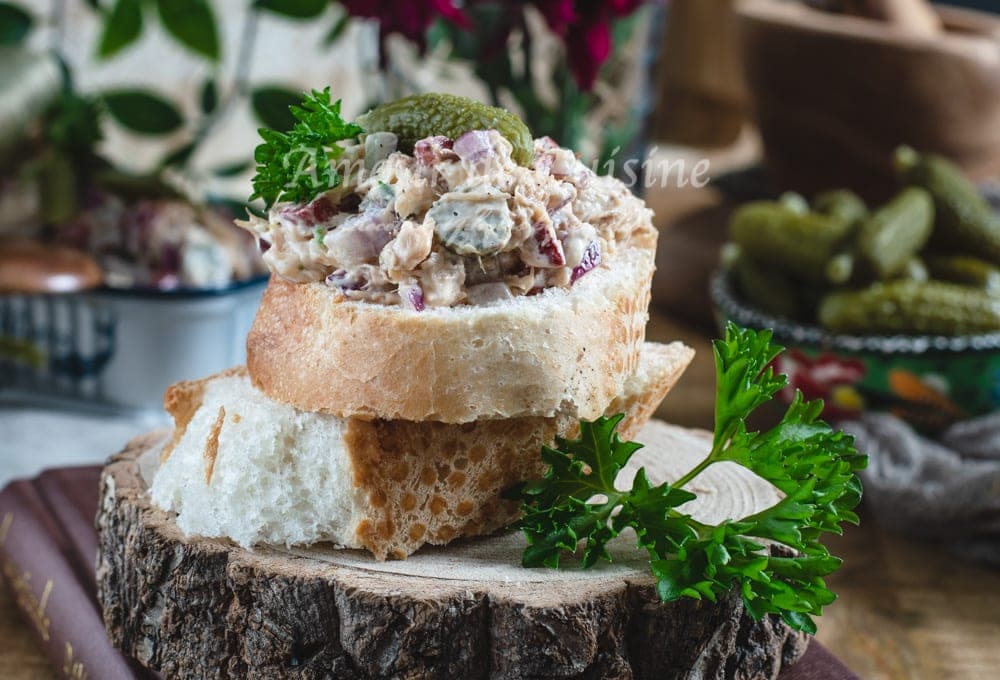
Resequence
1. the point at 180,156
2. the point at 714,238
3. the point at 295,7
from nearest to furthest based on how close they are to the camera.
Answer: the point at 295,7, the point at 180,156, the point at 714,238

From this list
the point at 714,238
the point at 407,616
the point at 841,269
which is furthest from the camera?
the point at 714,238

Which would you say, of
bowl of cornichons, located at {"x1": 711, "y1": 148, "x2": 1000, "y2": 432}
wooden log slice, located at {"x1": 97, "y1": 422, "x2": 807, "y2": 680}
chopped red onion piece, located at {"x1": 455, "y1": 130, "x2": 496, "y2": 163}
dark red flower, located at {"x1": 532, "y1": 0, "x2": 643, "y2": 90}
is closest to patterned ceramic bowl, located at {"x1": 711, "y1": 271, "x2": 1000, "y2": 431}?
bowl of cornichons, located at {"x1": 711, "y1": 148, "x2": 1000, "y2": 432}

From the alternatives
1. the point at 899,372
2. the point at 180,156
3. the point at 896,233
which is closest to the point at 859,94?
the point at 896,233

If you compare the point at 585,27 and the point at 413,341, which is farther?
the point at 585,27

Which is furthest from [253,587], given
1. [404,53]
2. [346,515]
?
[404,53]

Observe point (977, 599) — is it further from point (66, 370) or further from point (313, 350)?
point (66, 370)

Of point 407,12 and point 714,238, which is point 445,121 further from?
point 714,238

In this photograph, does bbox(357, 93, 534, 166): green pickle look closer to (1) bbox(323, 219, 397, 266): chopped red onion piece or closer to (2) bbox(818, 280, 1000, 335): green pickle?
(1) bbox(323, 219, 397, 266): chopped red onion piece

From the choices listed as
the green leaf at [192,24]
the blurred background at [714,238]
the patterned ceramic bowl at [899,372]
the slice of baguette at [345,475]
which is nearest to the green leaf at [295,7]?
the blurred background at [714,238]
